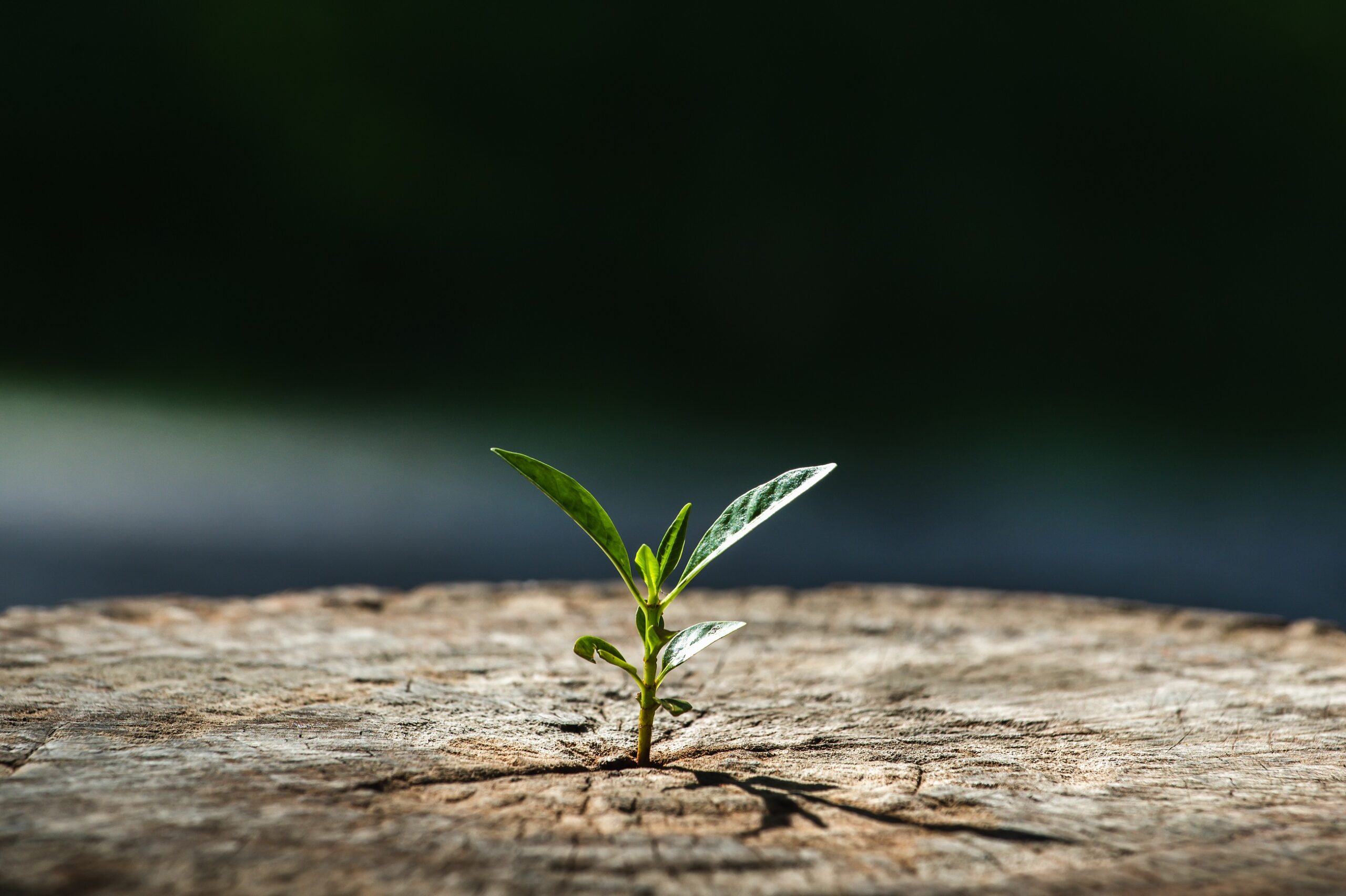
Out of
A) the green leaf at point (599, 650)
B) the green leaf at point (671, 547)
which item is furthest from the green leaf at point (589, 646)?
the green leaf at point (671, 547)

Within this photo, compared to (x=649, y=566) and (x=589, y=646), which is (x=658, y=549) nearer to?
(x=649, y=566)

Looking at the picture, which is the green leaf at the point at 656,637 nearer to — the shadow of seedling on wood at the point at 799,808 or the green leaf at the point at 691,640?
the green leaf at the point at 691,640

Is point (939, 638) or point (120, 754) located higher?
point (939, 638)

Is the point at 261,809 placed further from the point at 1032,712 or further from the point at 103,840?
the point at 1032,712

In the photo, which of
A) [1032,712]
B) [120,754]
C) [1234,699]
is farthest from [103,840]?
[1234,699]

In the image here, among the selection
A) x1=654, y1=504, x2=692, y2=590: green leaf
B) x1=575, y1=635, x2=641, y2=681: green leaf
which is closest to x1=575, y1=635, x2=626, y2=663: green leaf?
x1=575, y1=635, x2=641, y2=681: green leaf

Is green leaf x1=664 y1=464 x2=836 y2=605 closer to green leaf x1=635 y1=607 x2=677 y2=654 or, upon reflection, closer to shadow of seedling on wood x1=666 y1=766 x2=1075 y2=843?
green leaf x1=635 y1=607 x2=677 y2=654
